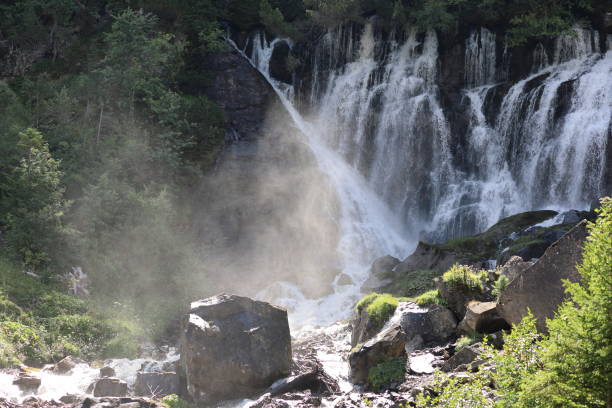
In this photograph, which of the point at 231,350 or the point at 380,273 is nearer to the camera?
the point at 231,350

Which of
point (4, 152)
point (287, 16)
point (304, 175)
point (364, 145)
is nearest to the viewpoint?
point (4, 152)

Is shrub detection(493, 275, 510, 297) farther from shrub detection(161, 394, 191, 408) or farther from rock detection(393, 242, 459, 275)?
rock detection(393, 242, 459, 275)

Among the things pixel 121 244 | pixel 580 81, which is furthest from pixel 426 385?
pixel 580 81

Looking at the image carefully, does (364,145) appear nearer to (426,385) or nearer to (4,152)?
(4,152)

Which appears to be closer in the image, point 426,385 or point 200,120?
point 426,385

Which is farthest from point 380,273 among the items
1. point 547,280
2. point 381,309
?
point 547,280

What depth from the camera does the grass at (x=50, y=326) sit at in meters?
16.5

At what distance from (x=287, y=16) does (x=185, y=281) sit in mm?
26721

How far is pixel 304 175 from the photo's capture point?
33031mm

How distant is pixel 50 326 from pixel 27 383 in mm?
4239

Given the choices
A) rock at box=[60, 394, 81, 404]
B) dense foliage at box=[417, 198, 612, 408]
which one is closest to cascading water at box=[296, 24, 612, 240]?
rock at box=[60, 394, 81, 404]

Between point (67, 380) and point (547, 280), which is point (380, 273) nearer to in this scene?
point (67, 380)

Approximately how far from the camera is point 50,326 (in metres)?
18.0

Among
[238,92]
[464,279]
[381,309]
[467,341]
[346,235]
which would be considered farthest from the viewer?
[238,92]
